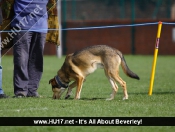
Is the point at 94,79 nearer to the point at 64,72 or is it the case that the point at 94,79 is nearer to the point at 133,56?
the point at 64,72

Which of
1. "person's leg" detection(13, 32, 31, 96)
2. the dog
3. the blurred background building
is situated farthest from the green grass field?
the blurred background building

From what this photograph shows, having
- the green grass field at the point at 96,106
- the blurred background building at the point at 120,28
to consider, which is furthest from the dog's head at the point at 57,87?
the blurred background building at the point at 120,28

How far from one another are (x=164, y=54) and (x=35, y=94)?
18.4m

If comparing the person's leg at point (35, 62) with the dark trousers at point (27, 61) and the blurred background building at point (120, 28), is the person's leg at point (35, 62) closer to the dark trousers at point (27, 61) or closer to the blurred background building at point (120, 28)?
the dark trousers at point (27, 61)

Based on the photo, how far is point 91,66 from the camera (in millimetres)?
11461

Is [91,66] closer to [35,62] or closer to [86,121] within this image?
[35,62]

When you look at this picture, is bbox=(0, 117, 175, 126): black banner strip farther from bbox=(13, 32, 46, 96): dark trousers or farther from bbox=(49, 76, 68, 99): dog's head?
bbox=(13, 32, 46, 96): dark trousers

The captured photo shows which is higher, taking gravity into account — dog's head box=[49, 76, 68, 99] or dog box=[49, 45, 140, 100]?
dog box=[49, 45, 140, 100]

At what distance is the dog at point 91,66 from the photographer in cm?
1130

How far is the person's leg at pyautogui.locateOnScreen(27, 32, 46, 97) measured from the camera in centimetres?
1209

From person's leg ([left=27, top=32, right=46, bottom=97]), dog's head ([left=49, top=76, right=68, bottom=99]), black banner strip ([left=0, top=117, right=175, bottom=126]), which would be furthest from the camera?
person's leg ([left=27, top=32, right=46, bottom=97])

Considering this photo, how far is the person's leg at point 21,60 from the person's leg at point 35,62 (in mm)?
249

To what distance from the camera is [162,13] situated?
3022 cm

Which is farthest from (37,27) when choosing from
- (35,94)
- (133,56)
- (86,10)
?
(86,10)
